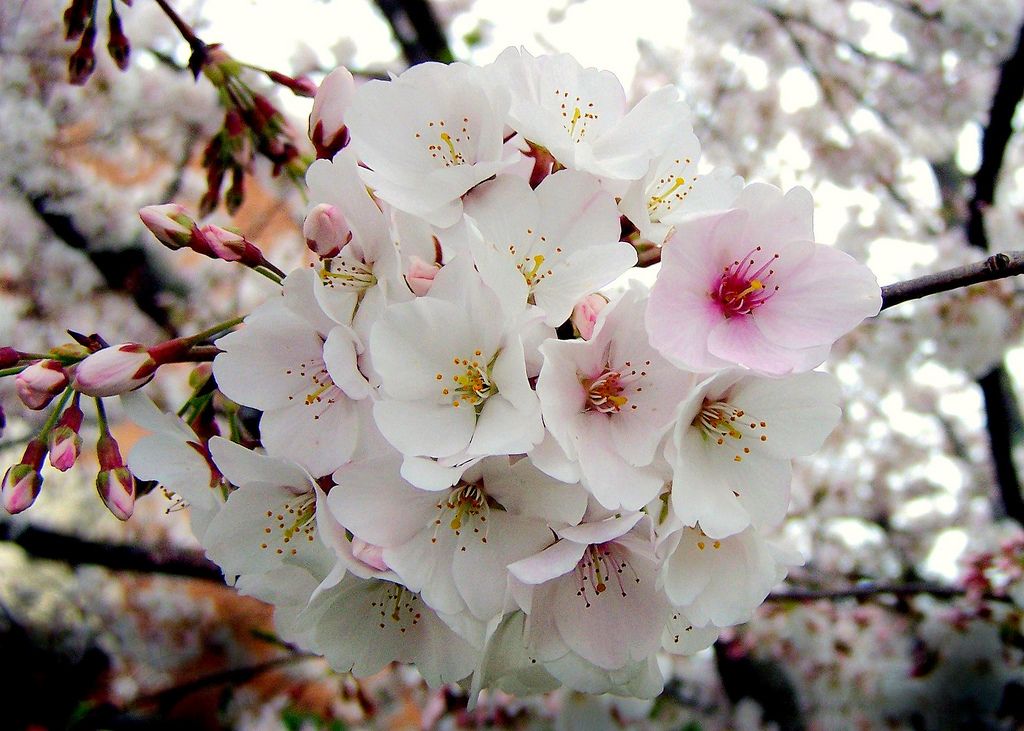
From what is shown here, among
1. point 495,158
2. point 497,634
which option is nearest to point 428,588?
point 497,634

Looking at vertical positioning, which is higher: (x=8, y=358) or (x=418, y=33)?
(x=8, y=358)

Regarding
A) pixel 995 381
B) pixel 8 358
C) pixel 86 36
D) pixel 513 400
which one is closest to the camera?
pixel 513 400

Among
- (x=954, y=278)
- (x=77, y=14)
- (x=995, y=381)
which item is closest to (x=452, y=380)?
(x=954, y=278)

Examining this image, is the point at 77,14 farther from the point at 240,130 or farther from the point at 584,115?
the point at 584,115

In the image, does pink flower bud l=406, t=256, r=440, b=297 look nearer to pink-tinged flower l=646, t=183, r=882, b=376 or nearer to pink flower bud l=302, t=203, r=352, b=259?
pink flower bud l=302, t=203, r=352, b=259

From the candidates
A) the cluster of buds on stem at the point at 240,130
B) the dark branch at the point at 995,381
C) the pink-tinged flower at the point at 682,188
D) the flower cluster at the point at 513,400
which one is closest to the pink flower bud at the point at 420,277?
the flower cluster at the point at 513,400

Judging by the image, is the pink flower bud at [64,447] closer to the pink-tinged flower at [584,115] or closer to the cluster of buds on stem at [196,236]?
the cluster of buds on stem at [196,236]

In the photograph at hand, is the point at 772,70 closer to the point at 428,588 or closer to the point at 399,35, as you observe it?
the point at 399,35

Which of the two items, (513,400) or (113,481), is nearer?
(513,400)
